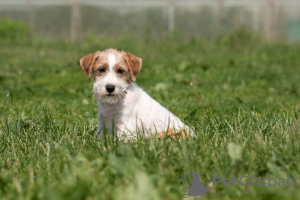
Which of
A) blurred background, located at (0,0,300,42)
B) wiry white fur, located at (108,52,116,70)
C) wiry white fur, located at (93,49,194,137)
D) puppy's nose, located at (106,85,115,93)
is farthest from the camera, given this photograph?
blurred background, located at (0,0,300,42)

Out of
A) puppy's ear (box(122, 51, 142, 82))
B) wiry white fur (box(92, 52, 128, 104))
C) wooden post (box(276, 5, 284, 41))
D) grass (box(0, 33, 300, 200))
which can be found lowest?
grass (box(0, 33, 300, 200))

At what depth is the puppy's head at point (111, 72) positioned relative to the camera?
4.39 meters

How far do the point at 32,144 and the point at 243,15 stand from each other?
1983 centimetres

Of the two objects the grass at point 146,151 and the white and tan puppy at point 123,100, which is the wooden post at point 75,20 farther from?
the white and tan puppy at point 123,100

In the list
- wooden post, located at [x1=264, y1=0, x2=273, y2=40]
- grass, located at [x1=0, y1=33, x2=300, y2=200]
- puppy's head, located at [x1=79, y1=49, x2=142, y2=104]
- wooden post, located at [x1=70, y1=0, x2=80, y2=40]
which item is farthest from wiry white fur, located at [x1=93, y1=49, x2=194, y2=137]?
wooden post, located at [x1=264, y1=0, x2=273, y2=40]

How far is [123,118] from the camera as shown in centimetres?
468

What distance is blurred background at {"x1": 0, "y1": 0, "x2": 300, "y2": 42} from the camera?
2128cm

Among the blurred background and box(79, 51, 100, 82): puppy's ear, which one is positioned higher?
the blurred background

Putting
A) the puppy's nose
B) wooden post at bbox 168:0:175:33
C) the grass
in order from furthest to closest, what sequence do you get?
wooden post at bbox 168:0:175:33 → the puppy's nose → the grass

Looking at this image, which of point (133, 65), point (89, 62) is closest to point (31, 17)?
point (89, 62)

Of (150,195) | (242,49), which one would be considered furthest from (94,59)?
(242,49)

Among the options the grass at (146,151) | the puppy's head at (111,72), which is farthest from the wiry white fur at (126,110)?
the grass at (146,151)

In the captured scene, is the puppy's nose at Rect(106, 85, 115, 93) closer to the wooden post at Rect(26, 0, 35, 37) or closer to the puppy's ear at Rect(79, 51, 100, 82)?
the puppy's ear at Rect(79, 51, 100, 82)

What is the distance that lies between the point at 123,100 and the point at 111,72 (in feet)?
1.22
